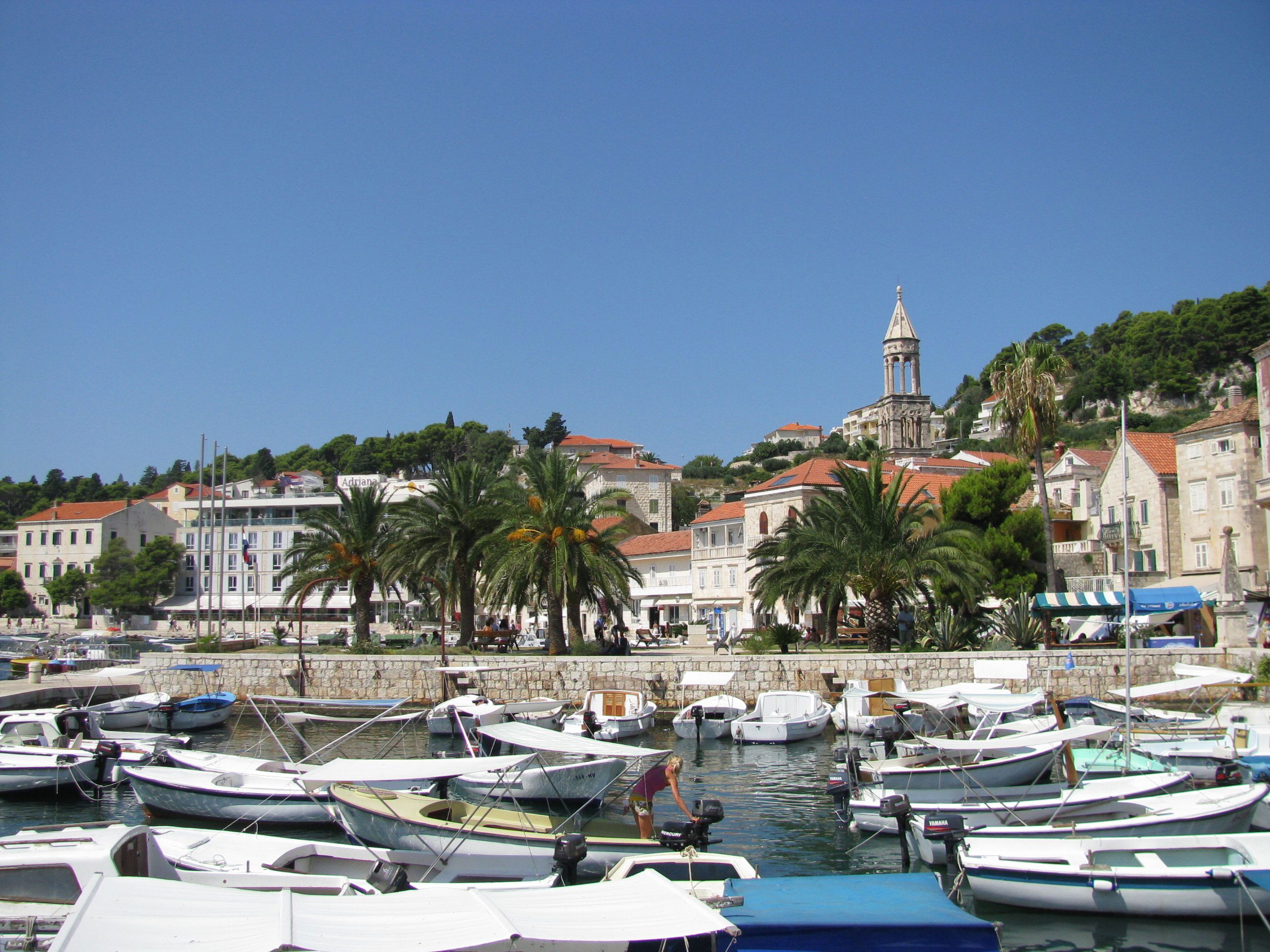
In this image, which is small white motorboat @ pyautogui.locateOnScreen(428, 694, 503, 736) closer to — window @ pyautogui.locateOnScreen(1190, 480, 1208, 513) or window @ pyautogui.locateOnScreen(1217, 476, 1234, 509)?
window @ pyautogui.locateOnScreen(1217, 476, 1234, 509)

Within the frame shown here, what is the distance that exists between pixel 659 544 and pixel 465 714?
42.3 meters

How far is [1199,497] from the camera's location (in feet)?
151

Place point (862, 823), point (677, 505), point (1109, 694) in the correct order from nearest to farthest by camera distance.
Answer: point (862, 823) < point (1109, 694) < point (677, 505)

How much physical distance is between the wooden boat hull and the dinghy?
2086cm

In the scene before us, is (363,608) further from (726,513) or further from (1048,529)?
(1048,529)

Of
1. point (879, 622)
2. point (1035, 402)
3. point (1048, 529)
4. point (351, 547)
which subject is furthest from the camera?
point (351, 547)

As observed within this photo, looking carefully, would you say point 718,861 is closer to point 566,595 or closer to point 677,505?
point 566,595

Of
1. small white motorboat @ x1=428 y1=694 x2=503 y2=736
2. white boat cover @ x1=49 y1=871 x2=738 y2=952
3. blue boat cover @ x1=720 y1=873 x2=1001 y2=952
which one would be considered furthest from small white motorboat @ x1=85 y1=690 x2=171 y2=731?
blue boat cover @ x1=720 y1=873 x2=1001 y2=952

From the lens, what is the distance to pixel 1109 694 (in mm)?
31875

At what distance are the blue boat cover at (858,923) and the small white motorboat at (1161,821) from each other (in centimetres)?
413

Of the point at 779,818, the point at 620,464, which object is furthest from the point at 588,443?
the point at 779,818

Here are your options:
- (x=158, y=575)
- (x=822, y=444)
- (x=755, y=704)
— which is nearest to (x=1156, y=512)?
(x=755, y=704)

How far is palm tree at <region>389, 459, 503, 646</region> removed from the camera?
42938mm

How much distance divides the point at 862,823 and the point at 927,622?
72.0 ft
